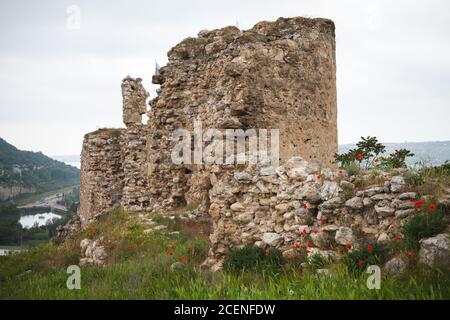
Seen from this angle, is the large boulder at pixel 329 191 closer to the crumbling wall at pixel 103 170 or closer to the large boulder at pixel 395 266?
the large boulder at pixel 395 266

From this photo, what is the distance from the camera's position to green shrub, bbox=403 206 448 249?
407cm

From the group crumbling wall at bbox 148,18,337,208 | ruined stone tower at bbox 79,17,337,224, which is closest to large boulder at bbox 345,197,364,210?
ruined stone tower at bbox 79,17,337,224

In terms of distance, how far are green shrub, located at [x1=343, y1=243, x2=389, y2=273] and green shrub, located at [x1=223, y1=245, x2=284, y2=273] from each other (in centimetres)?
93

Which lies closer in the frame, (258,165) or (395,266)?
(395,266)

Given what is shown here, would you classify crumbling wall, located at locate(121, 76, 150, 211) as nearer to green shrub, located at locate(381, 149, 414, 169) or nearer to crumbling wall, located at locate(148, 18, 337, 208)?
crumbling wall, located at locate(148, 18, 337, 208)

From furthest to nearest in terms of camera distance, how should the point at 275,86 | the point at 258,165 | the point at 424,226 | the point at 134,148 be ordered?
the point at 134,148, the point at 275,86, the point at 258,165, the point at 424,226

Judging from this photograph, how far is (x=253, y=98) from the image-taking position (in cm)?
821

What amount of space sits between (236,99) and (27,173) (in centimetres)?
12327

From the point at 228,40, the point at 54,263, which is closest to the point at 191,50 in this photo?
the point at 228,40

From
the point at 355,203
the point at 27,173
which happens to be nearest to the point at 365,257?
the point at 355,203

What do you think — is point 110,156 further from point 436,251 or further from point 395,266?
point 436,251

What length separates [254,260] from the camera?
5.06m

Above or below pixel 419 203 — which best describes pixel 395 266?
below
